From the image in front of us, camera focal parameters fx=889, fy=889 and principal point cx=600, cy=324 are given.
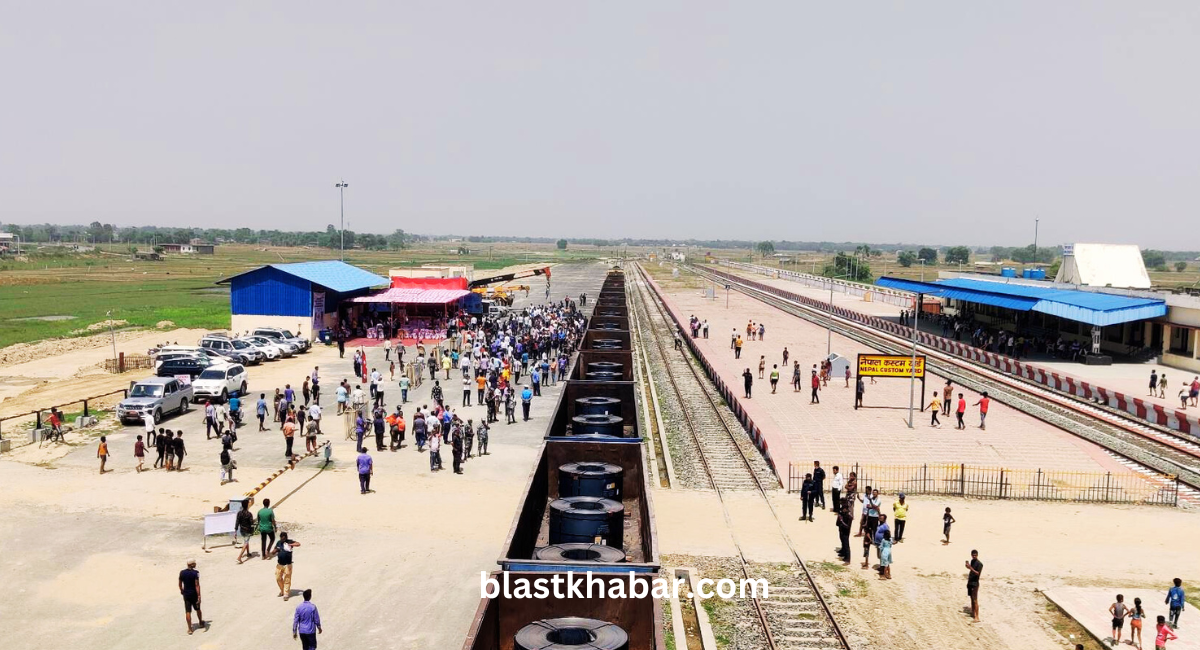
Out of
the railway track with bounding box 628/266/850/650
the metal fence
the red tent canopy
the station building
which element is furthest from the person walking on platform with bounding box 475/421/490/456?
the station building

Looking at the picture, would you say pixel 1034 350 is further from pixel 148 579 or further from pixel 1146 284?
pixel 148 579

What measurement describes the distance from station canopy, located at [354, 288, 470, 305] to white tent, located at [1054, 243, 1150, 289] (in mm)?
41084

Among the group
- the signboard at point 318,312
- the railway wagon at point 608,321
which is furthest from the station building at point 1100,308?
the signboard at point 318,312

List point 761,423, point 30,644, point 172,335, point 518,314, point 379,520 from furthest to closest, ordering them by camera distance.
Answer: point 518,314, point 172,335, point 761,423, point 379,520, point 30,644

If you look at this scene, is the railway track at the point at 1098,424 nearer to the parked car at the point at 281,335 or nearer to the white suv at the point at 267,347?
the parked car at the point at 281,335

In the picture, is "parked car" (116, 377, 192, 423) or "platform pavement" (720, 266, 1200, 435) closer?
"parked car" (116, 377, 192, 423)

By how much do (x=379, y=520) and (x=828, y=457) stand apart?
13752 mm

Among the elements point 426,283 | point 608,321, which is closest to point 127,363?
point 426,283

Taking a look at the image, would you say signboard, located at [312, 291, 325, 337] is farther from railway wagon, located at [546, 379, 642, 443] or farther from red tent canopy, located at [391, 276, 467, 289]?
railway wagon, located at [546, 379, 642, 443]

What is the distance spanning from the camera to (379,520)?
787 inches

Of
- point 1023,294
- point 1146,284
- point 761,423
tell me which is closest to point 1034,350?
point 1023,294

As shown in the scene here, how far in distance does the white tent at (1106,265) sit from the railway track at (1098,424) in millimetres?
13142

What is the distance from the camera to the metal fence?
23.2 m

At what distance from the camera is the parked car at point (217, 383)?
109ft
